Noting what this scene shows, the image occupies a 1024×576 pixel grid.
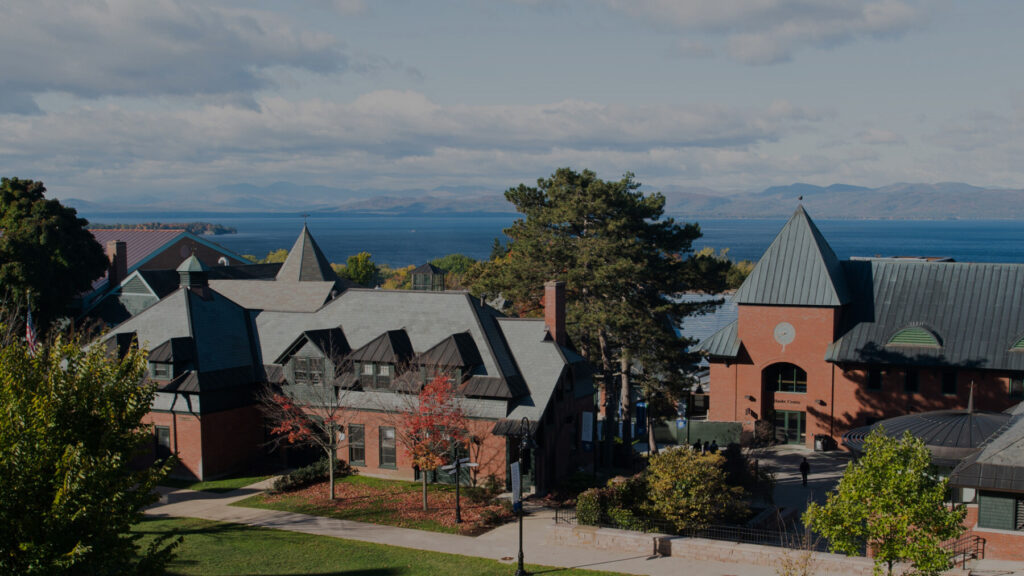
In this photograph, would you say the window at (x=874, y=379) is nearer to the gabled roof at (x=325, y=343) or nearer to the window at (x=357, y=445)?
the window at (x=357, y=445)

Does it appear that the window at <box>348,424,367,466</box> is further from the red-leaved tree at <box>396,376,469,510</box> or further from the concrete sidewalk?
the concrete sidewalk

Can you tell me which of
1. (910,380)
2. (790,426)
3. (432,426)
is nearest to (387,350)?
(432,426)

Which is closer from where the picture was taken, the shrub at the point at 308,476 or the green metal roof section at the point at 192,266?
the shrub at the point at 308,476

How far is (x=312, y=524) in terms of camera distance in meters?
29.8

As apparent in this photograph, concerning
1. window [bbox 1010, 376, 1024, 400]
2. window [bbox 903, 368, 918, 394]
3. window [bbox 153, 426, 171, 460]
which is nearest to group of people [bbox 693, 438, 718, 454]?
window [bbox 903, 368, 918, 394]

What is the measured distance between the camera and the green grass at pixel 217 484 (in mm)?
34719

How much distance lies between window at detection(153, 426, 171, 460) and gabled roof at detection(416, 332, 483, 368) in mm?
11674

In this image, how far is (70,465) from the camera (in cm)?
1416

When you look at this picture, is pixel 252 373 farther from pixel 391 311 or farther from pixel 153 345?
pixel 391 311

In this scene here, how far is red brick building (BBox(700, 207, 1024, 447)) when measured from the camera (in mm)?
40562

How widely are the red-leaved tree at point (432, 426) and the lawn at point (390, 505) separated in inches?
40.0

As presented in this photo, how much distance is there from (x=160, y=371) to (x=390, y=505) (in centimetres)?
1272

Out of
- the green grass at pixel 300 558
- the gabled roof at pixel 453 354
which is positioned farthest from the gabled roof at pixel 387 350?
the green grass at pixel 300 558

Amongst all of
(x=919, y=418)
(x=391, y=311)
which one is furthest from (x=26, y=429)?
(x=919, y=418)
